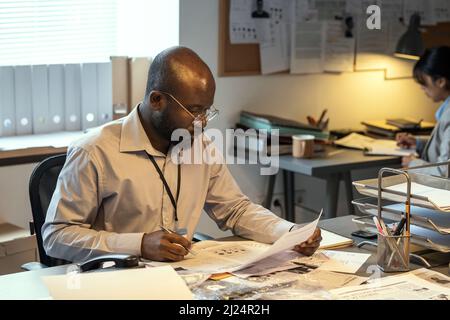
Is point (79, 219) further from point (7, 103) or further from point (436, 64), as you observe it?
point (436, 64)

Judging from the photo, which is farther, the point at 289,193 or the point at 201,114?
the point at 289,193

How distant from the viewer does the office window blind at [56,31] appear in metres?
3.39

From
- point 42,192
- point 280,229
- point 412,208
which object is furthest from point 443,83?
point 42,192

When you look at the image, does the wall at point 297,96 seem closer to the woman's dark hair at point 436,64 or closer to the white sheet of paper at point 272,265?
the woman's dark hair at point 436,64

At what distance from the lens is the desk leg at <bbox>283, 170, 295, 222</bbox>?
4164 millimetres

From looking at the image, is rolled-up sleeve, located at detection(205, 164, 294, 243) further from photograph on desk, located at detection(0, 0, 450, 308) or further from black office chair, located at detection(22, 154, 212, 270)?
black office chair, located at detection(22, 154, 212, 270)

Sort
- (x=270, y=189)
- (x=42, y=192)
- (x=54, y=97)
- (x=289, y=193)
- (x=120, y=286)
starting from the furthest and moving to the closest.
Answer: (x=289, y=193)
(x=270, y=189)
(x=54, y=97)
(x=42, y=192)
(x=120, y=286)

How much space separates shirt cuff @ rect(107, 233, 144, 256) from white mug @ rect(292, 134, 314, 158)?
5.95ft

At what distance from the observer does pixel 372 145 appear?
3982mm

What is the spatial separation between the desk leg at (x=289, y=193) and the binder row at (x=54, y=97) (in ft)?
3.52

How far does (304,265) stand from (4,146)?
1.84m

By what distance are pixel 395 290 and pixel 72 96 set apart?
7.36ft

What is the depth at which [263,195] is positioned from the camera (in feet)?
13.7

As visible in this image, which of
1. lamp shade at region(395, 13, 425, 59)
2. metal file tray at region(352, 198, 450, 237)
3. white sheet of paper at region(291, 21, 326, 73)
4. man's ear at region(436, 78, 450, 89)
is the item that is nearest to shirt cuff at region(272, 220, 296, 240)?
metal file tray at region(352, 198, 450, 237)
